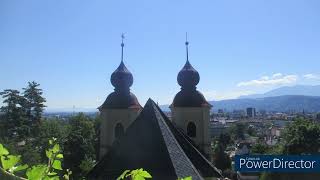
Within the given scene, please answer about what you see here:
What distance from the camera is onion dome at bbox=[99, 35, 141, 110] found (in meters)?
22.5

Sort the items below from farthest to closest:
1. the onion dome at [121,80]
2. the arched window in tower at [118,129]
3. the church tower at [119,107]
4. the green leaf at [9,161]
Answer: the arched window in tower at [118,129], the onion dome at [121,80], the church tower at [119,107], the green leaf at [9,161]

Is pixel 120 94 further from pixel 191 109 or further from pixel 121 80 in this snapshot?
pixel 191 109

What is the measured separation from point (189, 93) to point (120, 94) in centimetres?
381

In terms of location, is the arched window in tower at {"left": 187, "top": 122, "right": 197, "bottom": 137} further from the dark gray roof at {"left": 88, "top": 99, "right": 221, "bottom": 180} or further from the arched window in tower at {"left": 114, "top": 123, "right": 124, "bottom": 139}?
the dark gray roof at {"left": 88, "top": 99, "right": 221, "bottom": 180}

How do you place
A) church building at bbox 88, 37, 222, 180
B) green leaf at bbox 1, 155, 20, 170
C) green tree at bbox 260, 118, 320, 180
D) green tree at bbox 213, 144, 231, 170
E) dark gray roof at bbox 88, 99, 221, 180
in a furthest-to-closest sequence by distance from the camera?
green tree at bbox 213, 144, 231, 170 < green tree at bbox 260, 118, 320, 180 < church building at bbox 88, 37, 222, 180 < dark gray roof at bbox 88, 99, 221, 180 < green leaf at bbox 1, 155, 20, 170

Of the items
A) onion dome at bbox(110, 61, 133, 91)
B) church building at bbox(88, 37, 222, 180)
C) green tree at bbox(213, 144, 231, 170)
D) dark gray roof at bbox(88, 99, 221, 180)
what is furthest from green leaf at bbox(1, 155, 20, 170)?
green tree at bbox(213, 144, 231, 170)

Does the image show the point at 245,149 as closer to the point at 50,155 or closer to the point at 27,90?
the point at 27,90

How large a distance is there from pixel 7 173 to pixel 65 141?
3682 centimetres

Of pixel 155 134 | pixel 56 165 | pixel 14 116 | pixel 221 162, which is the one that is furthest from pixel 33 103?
pixel 56 165

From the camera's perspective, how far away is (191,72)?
23.1m

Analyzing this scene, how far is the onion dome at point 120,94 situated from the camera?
Result: 22531mm

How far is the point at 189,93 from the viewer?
22.9 m

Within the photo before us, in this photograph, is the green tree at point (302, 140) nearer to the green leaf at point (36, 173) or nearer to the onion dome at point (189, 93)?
the onion dome at point (189, 93)

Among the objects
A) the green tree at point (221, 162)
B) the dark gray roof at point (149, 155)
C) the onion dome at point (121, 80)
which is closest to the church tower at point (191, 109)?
the onion dome at point (121, 80)
